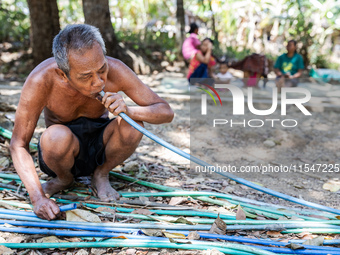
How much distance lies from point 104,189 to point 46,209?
465 mm

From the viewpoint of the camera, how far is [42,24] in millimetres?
5590

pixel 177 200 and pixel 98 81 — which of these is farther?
pixel 177 200

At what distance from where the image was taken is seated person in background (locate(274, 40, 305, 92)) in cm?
574

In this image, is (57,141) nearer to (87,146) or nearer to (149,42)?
(87,146)

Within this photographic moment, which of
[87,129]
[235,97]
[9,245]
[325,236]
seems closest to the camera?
[9,245]

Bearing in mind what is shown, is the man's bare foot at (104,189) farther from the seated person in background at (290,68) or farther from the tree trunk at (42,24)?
the seated person in background at (290,68)

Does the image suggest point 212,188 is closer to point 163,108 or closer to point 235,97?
point 163,108

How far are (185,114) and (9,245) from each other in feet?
9.51

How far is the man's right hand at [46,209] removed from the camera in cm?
186

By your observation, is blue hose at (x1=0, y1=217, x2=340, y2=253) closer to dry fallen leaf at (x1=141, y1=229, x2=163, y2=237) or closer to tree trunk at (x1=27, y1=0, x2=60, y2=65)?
dry fallen leaf at (x1=141, y1=229, x2=163, y2=237)

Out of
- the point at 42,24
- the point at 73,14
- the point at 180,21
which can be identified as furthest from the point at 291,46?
the point at 73,14

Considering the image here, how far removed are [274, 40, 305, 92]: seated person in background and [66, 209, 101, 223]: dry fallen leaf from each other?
15.1ft

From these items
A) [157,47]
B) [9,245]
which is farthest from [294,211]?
[157,47]

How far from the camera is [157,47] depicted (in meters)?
8.19
